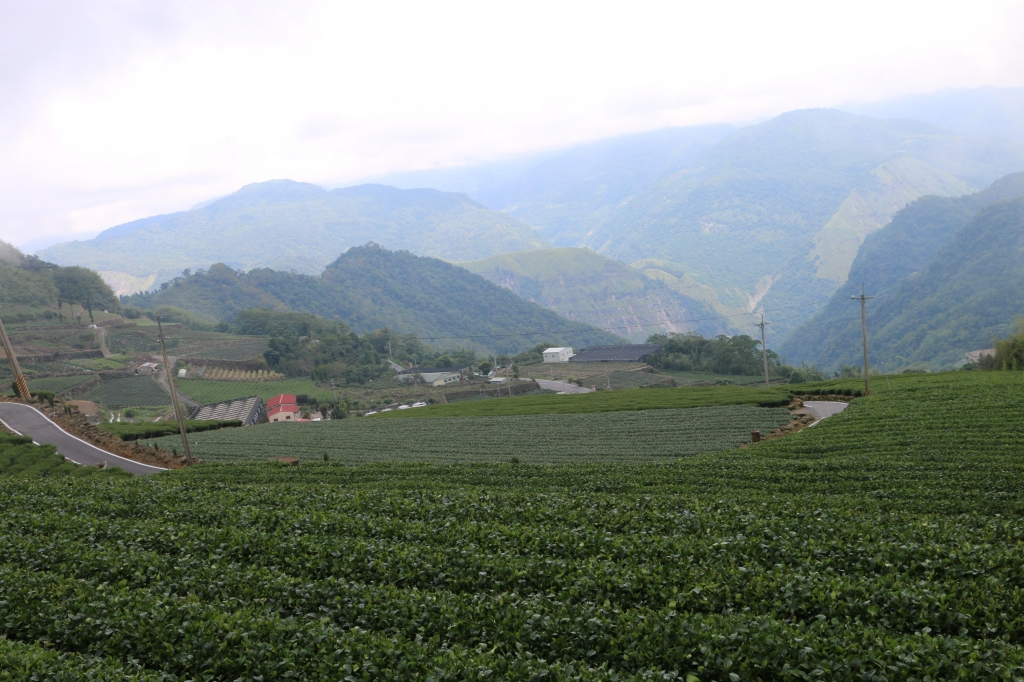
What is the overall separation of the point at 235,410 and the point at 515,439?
61211mm

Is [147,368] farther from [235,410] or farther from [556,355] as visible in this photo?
[556,355]

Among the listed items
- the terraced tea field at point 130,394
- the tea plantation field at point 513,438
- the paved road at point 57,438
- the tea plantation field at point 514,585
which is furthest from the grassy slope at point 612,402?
the terraced tea field at point 130,394

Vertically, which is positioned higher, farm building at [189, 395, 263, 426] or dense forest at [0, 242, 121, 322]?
dense forest at [0, 242, 121, 322]

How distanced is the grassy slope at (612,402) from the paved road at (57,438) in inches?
960

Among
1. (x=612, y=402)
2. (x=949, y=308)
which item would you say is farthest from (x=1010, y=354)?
(x=949, y=308)

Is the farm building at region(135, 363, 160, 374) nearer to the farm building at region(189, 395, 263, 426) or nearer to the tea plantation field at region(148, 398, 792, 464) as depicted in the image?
the farm building at region(189, 395, 263, 426)

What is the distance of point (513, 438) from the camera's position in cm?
4238

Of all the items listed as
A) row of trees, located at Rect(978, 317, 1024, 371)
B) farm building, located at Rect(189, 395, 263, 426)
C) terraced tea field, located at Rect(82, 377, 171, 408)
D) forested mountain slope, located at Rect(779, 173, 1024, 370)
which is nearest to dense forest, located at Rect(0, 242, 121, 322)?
terraced tea field, located at Rect(82, 377, 171, 408)

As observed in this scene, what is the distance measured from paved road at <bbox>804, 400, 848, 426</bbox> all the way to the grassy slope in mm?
1833

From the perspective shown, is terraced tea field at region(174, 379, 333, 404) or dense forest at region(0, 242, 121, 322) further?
dense forest at region(0, 242, 121, 322)

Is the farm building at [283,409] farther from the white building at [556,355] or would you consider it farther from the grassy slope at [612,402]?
the white building at [556,355]

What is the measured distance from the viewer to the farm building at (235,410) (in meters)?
86.7

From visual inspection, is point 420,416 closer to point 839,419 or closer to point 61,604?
point 839,419

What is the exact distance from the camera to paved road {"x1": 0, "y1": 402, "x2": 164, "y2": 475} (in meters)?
38.7
